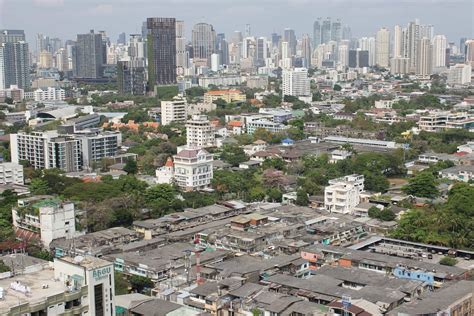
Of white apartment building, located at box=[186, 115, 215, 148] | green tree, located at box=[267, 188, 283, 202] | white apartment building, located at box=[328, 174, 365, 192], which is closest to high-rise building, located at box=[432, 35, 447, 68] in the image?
white apartment building, located at box=[186, 115, 215, 148]

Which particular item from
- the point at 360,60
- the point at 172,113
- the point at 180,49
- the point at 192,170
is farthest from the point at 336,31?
the point at 192,170

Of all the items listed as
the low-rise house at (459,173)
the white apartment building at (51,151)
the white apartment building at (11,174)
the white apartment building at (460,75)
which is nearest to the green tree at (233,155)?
the white apartment building at (51,151)

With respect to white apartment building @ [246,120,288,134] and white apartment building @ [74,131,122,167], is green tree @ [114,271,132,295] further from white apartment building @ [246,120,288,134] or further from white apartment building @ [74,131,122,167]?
white apartment building @ [246,120,288,134]

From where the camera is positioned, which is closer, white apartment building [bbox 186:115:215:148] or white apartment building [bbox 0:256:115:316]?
white apartment building [bbox 0:256:115:316]

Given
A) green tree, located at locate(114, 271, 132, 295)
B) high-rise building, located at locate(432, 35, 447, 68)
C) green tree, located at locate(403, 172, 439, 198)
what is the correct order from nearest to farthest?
1. green tree, located at locate(114, 271, 132, 295)
2. green tree, located at locate(403, 172, 439, 198)
3. high-rise building, located at locate(432, 35, 447, 68)

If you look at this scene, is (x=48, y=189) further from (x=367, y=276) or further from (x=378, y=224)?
(x=367, y=276)

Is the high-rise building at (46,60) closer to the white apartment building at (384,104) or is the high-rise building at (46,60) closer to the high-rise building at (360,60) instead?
the high-rise building at (360,60)

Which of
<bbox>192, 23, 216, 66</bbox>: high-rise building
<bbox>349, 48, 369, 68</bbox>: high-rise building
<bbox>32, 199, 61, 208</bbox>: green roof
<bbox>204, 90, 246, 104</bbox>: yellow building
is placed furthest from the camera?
<bbox>192, 23, 216, 66</bbox>: high-rise building
